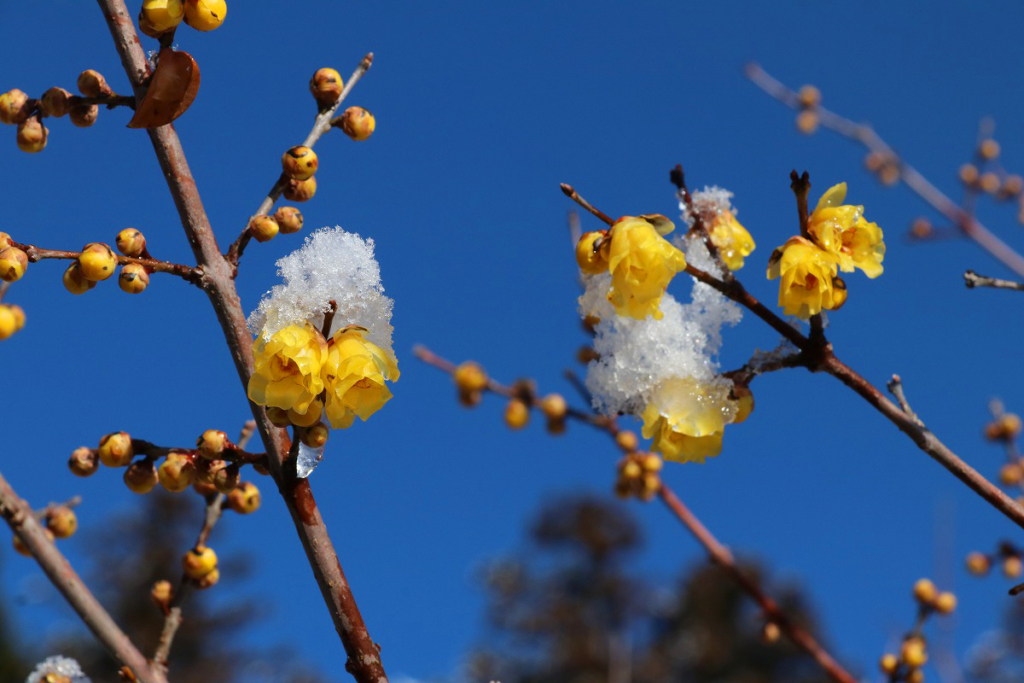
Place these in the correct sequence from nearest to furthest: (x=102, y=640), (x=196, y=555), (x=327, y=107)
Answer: (x=102, y=640) → (x=327, y=107) → (x=196, y=555)

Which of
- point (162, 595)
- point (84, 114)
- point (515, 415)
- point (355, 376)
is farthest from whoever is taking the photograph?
point (515, 415)

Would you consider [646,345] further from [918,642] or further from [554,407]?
[918,642]

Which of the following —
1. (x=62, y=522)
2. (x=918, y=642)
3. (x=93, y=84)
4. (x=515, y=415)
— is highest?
(x=515, y=415)

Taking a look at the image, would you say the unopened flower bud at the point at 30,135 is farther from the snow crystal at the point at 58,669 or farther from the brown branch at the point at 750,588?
the brown branch at the point at 750,588

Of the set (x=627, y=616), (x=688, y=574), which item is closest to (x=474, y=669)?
(x=627, y=616)

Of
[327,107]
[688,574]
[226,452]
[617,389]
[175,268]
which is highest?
[688,574]

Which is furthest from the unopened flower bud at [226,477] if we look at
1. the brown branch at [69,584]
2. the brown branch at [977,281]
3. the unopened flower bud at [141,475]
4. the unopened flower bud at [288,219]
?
the brown branch at [977,281]

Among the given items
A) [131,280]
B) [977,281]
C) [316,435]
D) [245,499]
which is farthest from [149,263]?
[977,281]

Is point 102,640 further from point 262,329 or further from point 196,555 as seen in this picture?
point 262,329
